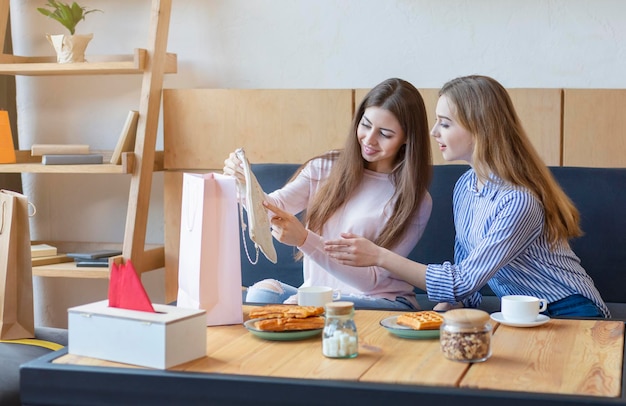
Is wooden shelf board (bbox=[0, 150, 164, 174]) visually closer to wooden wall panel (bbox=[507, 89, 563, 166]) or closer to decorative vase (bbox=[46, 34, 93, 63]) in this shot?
decorative vase (bbox=[46, 34, 93, 63])

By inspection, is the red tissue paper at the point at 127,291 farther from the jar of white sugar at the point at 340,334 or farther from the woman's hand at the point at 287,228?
the woman's hand at the point at 287,228

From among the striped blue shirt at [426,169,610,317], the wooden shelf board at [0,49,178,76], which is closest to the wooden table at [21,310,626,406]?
the striped blue shirt at [426,169,610,317]

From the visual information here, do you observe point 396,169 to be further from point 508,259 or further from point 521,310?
point 521,310

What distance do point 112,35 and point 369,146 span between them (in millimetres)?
1577

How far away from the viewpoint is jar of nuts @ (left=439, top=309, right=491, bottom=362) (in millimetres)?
1324

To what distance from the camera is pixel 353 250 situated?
2051 millimetres

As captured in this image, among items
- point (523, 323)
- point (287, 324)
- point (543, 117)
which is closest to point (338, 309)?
point (287, 324)

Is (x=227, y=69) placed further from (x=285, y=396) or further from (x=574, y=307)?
(x=285, y=396)

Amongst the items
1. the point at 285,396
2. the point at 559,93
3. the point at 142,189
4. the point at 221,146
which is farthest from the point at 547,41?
the point at 285,396

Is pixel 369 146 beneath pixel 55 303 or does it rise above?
above

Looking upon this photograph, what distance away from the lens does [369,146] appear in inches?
92.5

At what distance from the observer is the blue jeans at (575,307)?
6.75ft

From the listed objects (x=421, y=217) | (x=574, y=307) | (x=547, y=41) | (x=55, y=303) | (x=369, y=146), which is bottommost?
(x=55, y=303)

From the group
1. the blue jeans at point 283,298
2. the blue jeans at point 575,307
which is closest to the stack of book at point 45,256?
the blue jeans at point 283,298
